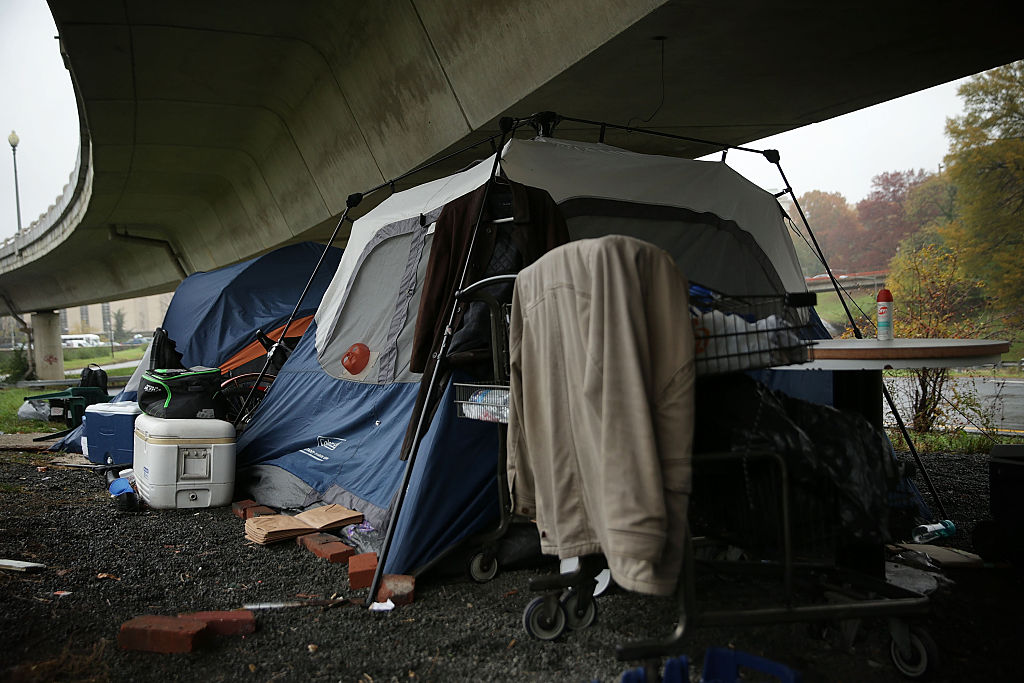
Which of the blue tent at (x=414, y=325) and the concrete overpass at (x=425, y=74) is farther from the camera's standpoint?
the concrete overpass at (x=425, y=74)

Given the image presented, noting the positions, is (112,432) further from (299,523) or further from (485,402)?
(485,402)

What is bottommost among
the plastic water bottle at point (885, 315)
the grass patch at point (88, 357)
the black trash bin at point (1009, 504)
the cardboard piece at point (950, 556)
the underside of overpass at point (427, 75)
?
the grass patch at point (88, 357)

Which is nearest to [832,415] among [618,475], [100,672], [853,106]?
[618,475]

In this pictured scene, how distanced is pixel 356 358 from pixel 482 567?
6.65ft

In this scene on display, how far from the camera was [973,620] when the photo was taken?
2809 mm

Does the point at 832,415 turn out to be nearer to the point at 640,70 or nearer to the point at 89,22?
the point at 640,70

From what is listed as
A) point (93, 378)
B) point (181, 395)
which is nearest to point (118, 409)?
point (181, 395)

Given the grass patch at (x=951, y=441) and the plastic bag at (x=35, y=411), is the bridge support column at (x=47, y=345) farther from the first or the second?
the grass patch at (x=951, y=441)

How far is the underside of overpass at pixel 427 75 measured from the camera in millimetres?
4652

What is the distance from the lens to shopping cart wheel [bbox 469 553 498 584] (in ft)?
11.4

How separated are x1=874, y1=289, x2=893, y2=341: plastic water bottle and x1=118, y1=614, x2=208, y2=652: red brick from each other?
117 inches

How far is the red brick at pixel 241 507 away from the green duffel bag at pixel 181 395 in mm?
714

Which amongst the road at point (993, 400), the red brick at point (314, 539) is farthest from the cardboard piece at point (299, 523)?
the road at point (993, 400)

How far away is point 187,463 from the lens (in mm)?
5094
